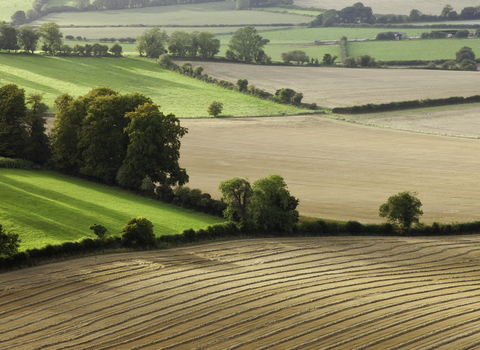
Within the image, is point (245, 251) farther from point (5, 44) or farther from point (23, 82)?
point (5, 44)

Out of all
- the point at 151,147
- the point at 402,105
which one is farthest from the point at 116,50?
the point at 151,147

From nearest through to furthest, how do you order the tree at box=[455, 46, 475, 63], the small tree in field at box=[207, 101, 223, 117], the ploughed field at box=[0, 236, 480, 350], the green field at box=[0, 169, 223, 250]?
1. the ploughed field at box=[0, 236, 480, 350]
2. the green field at box=[0, 169, 223, 250]
3. the small tree in field at box=[207, 101, 223, 117]
4. the tree at box=[455, 46, 475, 63]

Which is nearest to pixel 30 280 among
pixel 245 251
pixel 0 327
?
pixel 0 327

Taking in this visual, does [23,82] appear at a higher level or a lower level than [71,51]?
lower

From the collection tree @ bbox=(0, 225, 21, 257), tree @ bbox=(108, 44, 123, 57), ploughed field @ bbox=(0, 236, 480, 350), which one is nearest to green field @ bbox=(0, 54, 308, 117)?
tree @ bbox=(108, 44, 123, 57)

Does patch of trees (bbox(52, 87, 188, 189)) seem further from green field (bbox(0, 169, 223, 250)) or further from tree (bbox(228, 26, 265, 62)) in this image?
tree (bbox(228, 26, 265, 62))
